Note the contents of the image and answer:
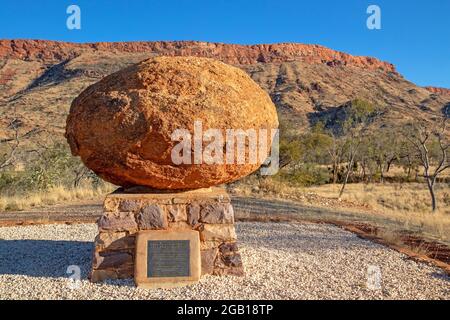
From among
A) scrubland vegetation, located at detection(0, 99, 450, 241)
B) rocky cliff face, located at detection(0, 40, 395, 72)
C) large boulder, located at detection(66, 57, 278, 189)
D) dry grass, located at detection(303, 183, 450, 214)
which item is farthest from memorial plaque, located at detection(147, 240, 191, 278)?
rocky cliff face, located at detection(0, 40, 395, 72)

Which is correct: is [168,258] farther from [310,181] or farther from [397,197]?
[397,197]

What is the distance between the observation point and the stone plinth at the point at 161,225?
18.4 feet

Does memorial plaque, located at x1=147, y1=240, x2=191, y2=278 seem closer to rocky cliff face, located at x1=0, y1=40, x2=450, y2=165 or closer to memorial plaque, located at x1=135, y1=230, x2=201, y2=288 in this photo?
memorial plaque, located at x1=135, y1=230, x2=201, y2=288

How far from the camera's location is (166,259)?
18.0ft

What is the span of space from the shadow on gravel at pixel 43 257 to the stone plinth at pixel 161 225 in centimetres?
56

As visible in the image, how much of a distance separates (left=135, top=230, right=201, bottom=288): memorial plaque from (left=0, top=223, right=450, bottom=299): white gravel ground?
0.16m

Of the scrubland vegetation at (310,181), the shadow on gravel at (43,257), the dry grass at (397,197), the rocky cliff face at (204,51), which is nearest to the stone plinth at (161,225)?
the shadow on gravel at (43,257)

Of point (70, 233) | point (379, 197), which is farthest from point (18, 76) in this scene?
point (70, 233)

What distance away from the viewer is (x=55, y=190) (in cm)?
1683

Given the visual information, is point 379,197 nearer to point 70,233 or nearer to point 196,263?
point 70,233

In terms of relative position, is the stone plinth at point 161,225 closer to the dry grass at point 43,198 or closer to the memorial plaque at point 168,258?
the memorial plaque at point 168,258

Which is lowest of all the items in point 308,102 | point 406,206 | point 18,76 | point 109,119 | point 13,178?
point 406,206

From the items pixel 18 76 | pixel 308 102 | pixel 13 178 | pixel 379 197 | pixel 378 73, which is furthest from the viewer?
pixel 378 73

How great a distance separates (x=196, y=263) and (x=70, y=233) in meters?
4.53
